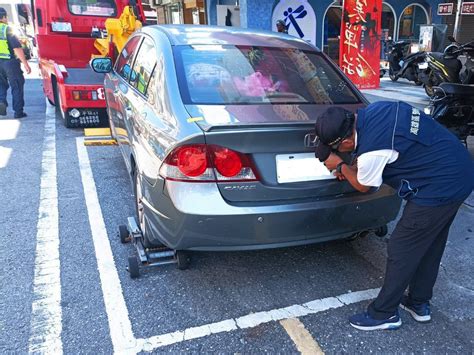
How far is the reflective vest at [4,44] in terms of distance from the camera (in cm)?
784

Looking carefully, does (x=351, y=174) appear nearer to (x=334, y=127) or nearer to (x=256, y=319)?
(x=334, y=127)

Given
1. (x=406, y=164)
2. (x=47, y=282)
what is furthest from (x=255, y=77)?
(x=47, y=282)

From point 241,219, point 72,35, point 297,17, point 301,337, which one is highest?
point 297,17

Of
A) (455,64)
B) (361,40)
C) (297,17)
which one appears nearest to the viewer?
(455,64)

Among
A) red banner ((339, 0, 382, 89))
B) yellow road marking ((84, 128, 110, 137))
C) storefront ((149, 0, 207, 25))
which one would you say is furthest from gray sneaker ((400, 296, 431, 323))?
storefront ((149, 0, 207, 25))

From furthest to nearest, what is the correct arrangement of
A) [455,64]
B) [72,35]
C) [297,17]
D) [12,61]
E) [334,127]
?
[297,17] < [72,35] < [12,61] < [455,64] < [334,127]

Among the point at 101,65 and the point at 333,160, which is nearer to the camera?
the point at 333,160

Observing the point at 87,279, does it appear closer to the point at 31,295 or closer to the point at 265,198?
the point at 31,295

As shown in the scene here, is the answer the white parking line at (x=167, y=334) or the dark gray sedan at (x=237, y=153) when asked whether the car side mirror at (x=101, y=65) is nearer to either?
the dark gray sedan at (x=237, y=153)

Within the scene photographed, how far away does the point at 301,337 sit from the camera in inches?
95.4

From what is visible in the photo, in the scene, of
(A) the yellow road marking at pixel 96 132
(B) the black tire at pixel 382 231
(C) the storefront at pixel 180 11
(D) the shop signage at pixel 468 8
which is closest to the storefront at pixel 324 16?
(C) the storefront at pixel 180 11

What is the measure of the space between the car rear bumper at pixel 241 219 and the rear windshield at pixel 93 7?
7.26 meters

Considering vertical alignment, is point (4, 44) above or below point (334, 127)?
above

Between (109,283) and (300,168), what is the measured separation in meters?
1.50
